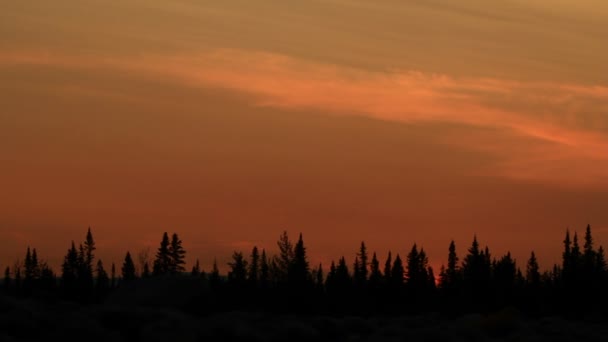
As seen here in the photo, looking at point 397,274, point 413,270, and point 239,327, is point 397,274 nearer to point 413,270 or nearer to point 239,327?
point 413,270

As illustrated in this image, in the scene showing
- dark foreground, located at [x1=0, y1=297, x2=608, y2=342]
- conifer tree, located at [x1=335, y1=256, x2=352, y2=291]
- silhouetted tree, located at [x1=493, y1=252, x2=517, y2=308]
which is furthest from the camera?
conifer tree, located at [x1=335, y1=256, x2=352, y2=291]

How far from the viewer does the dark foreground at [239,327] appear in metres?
27.4

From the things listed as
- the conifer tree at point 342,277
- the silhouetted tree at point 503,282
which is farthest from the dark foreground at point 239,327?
the conifer tree at point 342,277

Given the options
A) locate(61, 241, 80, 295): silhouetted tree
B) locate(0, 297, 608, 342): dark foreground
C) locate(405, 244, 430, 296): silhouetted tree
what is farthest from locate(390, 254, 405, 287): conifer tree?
locate(0, 297, 608, 342): dark foreground

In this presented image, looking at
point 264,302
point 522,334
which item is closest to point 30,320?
point 522,334

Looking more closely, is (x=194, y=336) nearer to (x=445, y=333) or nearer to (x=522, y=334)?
(x=445, y=333)

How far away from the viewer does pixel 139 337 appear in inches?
1129

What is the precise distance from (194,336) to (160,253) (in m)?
156

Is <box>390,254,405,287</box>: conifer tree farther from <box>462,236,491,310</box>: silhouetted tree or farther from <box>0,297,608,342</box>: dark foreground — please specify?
<box>0,297,608,342</box>: dark foreground

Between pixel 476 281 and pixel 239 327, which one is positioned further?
pixel 476 281

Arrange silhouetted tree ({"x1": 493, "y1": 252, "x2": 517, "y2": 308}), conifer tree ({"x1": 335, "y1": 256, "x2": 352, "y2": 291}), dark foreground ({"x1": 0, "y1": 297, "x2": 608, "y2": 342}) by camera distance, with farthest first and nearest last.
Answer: conifer tree ({"x1": 335, "y1": 256, "x2": 352, "y2": 291}) → silhouetted tree ({"x1": 493, "y1": 252, "x2": 517, "y2": 308}) → dark foreground ({"x1": 0, "y1": 297, "x2": 608, "y2": 342})

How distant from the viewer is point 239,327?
96.8 feet

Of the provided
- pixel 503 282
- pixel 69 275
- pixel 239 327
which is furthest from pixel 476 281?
pixel 239 327

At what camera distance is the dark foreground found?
27.4 metres
